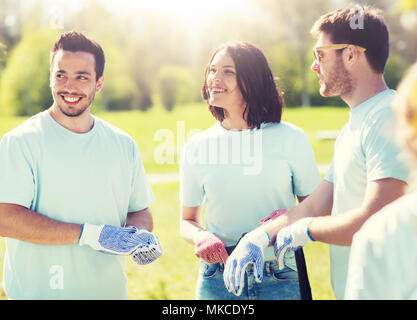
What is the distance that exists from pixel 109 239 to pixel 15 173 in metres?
0.59

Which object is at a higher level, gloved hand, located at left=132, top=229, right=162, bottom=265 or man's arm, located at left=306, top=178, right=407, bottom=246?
man's arm, located at left=306, top=178, right=407, bottom=246

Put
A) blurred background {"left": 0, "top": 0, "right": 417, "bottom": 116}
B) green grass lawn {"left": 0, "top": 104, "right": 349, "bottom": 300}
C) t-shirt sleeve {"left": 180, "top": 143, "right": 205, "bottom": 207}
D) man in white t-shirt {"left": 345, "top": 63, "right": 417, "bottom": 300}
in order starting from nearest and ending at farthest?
man in white t-shirt {"left": 345, "top": 63, "right": 417, "bottom": 300} → t-shirt sleeve {"left": 180, "top": 143, "right": 205, "bottom": 207} → green grass lawn {"left": 0, "top": 104, "right": 349, "bottom": 300} → blurred background {"left": 0, "top": 0, "right": 417, "bottom": 116}

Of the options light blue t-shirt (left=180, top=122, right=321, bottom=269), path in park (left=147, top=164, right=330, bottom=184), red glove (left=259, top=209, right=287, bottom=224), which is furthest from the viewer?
path in park (left=147, top=164, right=330, bottom=184)

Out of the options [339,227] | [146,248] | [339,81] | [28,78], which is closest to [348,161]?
[339,227]

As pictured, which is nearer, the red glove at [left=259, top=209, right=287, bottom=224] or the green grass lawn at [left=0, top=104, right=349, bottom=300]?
the red glove at [left=259, top=209, right=287, bottom=224]

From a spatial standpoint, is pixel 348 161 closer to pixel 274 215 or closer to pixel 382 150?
pixel 382 150

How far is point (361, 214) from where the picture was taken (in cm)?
244

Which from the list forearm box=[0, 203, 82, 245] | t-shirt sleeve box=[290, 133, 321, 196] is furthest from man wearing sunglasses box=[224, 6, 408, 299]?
forearm box=[0, 203, 82, 245]

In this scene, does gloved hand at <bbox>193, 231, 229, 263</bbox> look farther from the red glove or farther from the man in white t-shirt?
the man in white t-shirt

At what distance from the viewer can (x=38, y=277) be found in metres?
2.81

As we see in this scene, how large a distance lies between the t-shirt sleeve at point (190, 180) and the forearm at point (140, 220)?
0.80ft

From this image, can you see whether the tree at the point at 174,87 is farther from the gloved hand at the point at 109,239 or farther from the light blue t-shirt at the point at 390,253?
the light blue t-shirt at the point at 390,253

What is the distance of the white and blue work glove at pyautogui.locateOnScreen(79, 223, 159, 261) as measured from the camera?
2766 millimetres

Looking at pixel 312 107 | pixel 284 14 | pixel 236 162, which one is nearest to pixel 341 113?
pixel 312 107
